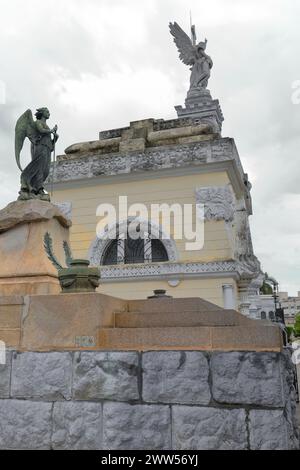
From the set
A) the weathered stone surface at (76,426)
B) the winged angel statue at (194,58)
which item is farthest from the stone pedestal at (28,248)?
the winged angel statue at (194,58)

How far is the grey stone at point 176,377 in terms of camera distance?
3.95 meters

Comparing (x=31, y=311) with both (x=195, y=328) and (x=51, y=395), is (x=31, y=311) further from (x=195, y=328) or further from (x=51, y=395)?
(x=195, y=328)

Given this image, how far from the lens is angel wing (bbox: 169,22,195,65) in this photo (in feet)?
58.9

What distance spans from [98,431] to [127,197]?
405 inches

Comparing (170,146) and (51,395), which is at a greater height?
(170,146)

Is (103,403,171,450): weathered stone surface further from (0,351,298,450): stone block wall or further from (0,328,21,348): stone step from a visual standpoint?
(0,328,21,348): stone step

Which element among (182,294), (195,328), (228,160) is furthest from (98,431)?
(228,160)

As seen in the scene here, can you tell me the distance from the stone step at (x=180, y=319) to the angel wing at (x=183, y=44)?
51.5ft

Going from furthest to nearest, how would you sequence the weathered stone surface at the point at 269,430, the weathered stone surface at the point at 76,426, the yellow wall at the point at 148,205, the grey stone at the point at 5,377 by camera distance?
the yellow wall at the point at 148,205
the grey stone at the point at 5,377
the weathered stone surface at the point at 76,426
the weathered stone surface at the point at 269,430

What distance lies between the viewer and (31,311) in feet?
15.4

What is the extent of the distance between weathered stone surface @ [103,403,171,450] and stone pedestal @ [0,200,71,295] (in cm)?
186

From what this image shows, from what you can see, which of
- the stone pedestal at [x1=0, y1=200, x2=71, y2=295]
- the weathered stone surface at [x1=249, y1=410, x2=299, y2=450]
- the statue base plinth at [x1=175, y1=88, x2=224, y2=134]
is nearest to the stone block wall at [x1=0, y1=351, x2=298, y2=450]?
the weathered stone surface at [x1=249, y1=410, x2=299, y2=450]

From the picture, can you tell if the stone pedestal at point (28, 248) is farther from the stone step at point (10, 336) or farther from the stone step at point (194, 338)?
the stone step at point (194, 338)
